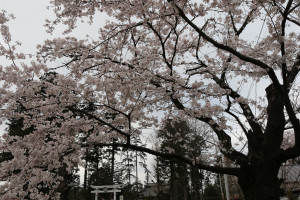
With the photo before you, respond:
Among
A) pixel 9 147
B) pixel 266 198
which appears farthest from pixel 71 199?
pixel 266 198

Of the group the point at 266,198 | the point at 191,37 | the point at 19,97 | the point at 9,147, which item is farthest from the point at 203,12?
the point at 9,147

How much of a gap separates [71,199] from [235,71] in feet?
95.0

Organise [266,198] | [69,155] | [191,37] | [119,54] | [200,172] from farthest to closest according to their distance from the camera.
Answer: [200,172], [191,37], [119,54], [69,155], [266,198]

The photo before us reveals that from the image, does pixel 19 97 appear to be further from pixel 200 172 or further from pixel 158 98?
pixel 200 172

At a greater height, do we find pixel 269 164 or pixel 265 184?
pixel 269 164

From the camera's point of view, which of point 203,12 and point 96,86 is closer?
point 203,12

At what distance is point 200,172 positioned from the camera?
25609mm

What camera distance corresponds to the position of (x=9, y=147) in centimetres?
496

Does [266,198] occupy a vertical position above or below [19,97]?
below

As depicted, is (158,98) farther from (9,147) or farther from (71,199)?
(71,199)

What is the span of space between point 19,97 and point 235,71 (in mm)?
4846

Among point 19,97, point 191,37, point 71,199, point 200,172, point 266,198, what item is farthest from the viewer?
point 71,199

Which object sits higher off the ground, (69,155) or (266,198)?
(69,155)

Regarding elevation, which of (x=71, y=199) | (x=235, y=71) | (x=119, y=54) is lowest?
(x=71, y=199)
